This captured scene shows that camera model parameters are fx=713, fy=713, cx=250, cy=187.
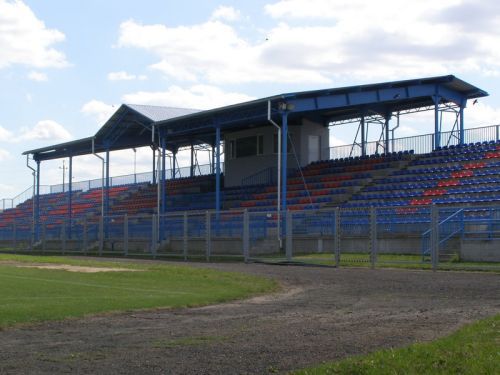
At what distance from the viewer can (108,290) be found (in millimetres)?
17812

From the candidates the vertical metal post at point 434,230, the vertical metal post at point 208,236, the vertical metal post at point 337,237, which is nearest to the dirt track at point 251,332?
the vertical metal post at point 434,230

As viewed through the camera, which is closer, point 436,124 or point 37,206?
point 436,124

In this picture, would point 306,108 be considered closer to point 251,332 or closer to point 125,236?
point 125,236

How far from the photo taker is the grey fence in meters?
24.5

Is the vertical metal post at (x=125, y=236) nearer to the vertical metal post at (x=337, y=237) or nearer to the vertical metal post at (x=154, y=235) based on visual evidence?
the vertical metal post at (x=154, y=235)

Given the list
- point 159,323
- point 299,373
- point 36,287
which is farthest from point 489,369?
point 36,287

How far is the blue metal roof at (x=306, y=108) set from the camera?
3656 centimetres

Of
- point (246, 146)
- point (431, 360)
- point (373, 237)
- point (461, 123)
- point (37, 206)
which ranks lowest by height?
point (431, 360)

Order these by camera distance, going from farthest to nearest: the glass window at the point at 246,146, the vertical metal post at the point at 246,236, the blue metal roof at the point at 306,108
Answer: the glass window at the point at 246,146 → the blue metal roof at the point at 306,108 → the vertical metal post at the point at 246,236

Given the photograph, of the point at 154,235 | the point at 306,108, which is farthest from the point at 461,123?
the point at 154,235

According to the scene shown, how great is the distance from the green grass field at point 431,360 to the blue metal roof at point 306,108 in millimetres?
26731

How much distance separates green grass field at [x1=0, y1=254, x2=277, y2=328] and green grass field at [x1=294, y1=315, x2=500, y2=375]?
645 cm

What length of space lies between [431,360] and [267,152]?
129 ft

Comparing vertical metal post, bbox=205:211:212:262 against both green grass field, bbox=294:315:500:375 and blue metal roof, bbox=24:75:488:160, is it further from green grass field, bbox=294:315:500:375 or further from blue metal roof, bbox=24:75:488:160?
green grass field, bbox=294:315:500:375
